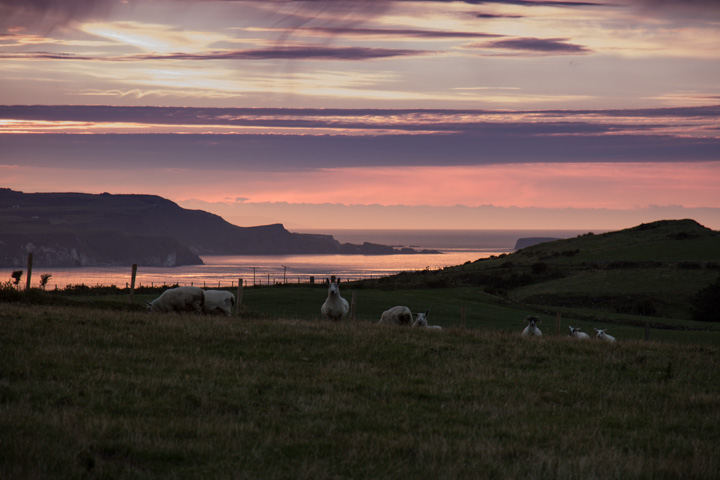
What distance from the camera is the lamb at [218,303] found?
28891 millimetres

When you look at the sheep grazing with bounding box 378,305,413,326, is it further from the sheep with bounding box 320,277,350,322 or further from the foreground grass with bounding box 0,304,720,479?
the foreground grass with bounding box 0,304,720,479

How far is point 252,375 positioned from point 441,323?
99.5ft

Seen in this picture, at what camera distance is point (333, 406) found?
1158cm

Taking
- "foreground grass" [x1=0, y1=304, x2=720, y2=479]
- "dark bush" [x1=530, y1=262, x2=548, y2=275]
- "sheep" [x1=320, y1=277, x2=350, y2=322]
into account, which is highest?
"dark bush" [x1=530, y1=262, x2=548, y2=275]

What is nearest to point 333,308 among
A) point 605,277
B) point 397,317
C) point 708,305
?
point 397,317

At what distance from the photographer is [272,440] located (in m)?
9.52

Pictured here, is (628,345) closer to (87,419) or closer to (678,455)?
(678,455)

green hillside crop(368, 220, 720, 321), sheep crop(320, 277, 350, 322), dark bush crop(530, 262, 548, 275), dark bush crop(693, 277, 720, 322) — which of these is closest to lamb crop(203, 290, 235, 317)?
sheep crop(320, 277, 350, 322)

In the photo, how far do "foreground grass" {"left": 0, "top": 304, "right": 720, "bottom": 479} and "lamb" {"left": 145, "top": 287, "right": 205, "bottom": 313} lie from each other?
28.9 feet

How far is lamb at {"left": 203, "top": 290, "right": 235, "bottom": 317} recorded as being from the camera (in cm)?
2889

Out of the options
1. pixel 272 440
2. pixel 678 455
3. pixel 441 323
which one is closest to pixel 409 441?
pixel 272 440

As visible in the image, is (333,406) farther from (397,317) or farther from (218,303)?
(397,317)

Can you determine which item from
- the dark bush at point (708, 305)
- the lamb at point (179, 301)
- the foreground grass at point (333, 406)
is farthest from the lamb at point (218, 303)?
the dark bush at point (708, 305)

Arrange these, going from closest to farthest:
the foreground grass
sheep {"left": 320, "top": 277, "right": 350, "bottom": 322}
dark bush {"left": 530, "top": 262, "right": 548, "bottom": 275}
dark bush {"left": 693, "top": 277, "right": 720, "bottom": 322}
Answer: the foreground grass, sheep {"left": 320, "top": 277, "right": 350, "bottom": 322}, dark bush {"left": 693, "top": 277, "right": 720, "bottom": 322}, dark bush {"left": 530, "top": 262, "right": 548, "bottom": 275}
